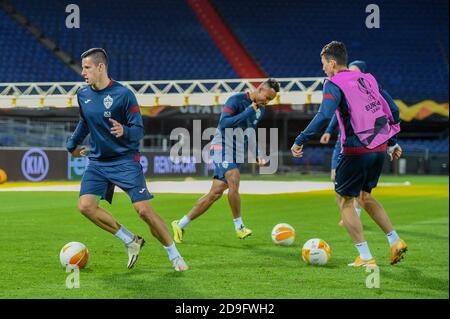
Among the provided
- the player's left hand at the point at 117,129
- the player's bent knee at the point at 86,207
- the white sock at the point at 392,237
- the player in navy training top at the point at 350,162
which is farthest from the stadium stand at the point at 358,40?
the player's left hand at the point at 117,129

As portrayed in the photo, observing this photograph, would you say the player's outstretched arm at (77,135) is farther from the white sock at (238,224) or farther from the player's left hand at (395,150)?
the white sock at (238,224)

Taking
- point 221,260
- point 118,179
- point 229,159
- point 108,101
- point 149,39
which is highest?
point 149,39

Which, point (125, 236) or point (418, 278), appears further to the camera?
point (125, 236)

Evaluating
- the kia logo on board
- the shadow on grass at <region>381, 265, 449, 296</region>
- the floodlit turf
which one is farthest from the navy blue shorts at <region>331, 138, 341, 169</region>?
the kia logo on board

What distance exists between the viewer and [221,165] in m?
9.40

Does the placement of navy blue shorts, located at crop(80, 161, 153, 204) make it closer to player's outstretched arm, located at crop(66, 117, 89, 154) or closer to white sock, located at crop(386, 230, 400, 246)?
player's outstretched arm, located at crop(66, 117, 89, 154)

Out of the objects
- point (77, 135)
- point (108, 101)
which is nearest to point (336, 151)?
point (77, 135)

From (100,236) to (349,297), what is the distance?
15.4ft

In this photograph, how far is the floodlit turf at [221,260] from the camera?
222 inches

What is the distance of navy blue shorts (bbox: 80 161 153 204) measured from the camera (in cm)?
641

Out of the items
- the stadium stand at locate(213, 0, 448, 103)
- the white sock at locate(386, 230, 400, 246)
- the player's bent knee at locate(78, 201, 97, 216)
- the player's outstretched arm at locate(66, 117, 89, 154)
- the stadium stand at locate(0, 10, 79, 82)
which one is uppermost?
the stadium stand at locate(213, 0, 448, 103)

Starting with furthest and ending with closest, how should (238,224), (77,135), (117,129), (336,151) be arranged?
1. (336,151)
2. (238,224)
3. (77,135)
4. (117,129)

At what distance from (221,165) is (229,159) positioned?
13 cm

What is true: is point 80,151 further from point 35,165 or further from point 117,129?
point 35,165
